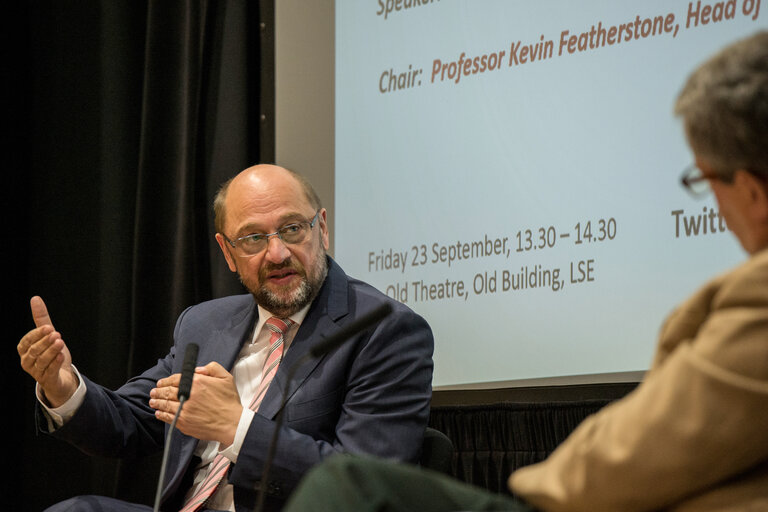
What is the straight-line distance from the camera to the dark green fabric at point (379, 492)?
1052mm

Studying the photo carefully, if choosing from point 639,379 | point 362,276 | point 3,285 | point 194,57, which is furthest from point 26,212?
point 639,379

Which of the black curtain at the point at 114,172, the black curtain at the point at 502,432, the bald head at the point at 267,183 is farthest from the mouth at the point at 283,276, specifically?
the black curtain at the point at 114,172

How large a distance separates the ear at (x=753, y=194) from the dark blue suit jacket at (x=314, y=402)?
4.37 ft

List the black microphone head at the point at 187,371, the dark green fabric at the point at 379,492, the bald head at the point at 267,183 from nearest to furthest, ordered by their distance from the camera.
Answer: the dark green fabric at the point at 379,492 < the black microphone head at the point at 187,371 < the bald head at the point at 267,183

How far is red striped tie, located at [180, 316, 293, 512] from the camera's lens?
8.30 ft

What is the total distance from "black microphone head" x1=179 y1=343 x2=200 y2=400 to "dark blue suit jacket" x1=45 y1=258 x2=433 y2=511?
1.11 feet

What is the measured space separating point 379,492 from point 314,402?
4.69 ft

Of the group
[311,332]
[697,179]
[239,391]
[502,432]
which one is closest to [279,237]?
[311,332]

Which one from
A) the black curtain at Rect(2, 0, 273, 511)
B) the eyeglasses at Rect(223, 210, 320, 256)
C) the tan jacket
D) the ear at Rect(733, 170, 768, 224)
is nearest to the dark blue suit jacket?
the eyeglasses at Rect(223, 210, 320, 256)

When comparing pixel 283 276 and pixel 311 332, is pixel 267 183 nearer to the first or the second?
pixel 283 276

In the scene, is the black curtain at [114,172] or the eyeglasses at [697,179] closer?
the eyeglasses at [697,179]

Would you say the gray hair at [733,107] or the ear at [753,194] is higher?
the gray hair at [733,107]

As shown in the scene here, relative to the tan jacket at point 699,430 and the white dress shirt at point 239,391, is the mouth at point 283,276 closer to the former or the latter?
the white dress shirt at point 239,391

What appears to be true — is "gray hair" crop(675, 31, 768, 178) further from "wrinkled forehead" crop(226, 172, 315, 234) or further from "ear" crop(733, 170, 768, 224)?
"wrinkled forehead" crop(226, 172, 315, 234)
